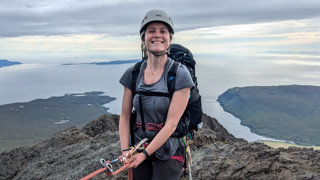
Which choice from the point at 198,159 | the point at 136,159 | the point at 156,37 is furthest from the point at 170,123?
the point at 198,159

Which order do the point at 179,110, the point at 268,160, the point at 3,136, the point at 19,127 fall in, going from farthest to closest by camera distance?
the point at 19,127
the point at 3,136
the point at 268,160
the point at 179,110

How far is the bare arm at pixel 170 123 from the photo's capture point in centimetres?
477

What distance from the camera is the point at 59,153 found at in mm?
15188

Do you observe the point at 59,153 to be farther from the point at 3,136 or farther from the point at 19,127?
the point at 19,127

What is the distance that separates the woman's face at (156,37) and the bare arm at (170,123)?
2.64ft

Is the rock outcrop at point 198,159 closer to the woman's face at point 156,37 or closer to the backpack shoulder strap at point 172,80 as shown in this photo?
the backpack shoulder strap at point 172,80

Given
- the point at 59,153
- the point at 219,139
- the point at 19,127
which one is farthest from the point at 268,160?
the point at 19,127

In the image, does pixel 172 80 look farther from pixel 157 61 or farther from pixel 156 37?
pixel 156 37

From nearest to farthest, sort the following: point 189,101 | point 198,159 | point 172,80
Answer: point 172,80 → point 189,101 → point 198,159

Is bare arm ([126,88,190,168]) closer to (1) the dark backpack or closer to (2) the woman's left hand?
(2) the woman's left hand

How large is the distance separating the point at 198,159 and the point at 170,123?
22.8 ft

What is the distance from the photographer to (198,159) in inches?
445

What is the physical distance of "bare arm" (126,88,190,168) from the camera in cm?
477

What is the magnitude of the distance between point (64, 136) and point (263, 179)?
1289 cm
